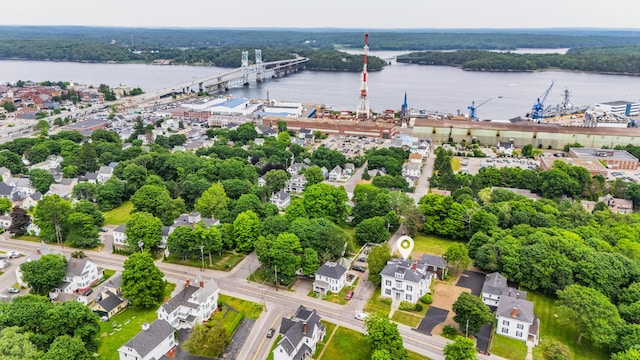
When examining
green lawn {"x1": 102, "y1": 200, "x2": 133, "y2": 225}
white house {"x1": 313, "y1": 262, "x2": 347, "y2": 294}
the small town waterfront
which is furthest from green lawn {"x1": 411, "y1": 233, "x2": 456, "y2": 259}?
the small town waterfront

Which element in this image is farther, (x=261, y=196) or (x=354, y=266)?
(x=261, y=196)

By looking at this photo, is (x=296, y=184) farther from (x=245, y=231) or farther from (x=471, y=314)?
(x=471, y=314)

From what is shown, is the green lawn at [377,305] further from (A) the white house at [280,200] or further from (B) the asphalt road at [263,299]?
(A) the white house at [280,200]

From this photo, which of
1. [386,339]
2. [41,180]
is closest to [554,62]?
[41,180]

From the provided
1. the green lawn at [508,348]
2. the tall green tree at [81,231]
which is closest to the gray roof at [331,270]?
the green lawn at [508,348]

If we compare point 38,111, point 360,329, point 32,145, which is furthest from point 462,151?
point 38,111

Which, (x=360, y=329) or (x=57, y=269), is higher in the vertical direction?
(x=57, y=269)

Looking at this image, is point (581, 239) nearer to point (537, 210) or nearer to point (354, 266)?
point (537, 210)
